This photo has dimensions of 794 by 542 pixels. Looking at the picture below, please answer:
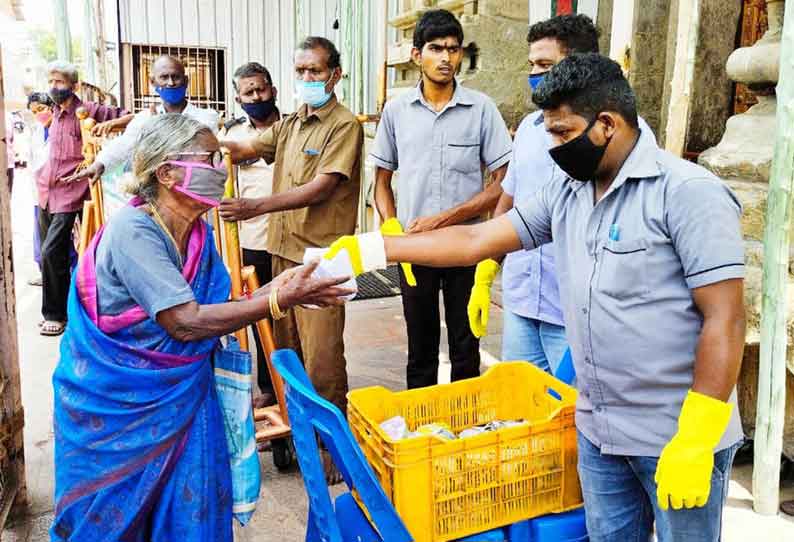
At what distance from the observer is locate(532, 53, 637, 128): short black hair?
169 centimetres

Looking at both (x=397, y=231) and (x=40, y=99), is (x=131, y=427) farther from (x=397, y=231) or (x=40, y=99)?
(x=40, y=99)

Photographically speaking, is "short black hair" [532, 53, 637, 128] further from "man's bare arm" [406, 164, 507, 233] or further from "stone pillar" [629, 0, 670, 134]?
"stone pillar" [629, 0, 670, 134]

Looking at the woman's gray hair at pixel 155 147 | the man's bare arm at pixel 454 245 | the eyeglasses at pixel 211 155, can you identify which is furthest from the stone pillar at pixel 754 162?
the woman's gray hair at pixel 155 147

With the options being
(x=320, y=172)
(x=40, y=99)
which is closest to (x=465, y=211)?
(x=320, y=172)

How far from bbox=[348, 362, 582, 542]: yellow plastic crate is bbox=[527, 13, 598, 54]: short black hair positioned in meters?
1.34

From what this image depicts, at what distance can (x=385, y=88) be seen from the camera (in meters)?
7.33

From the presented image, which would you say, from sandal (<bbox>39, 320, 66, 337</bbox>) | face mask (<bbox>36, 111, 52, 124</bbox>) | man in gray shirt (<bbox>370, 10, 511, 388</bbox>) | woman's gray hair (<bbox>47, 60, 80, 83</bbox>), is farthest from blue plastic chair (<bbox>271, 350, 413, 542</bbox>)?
face mask (<bbox>36, 111, 52, 124</bbox>)

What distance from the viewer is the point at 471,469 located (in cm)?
203

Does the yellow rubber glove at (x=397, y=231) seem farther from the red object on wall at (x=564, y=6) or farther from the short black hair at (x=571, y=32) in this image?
the red object on wall at (x=564, y=6)

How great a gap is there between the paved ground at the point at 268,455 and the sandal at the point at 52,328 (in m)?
0.07

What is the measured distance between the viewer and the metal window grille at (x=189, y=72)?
38.2ft

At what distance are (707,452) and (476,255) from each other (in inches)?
34.5

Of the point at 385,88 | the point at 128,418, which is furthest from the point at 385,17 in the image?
the point at 128,418

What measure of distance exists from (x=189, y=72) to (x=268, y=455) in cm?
948
